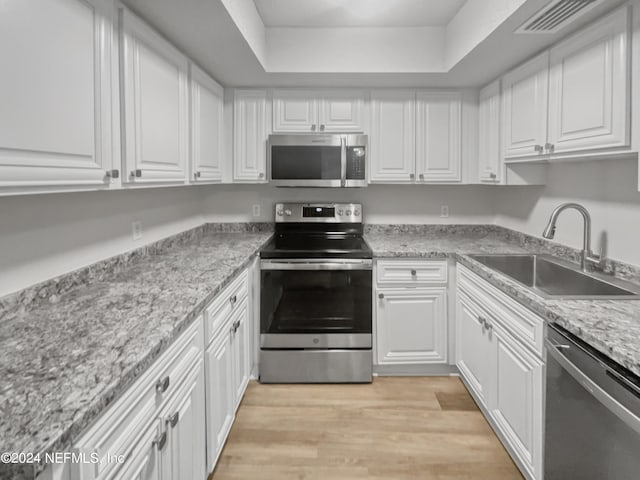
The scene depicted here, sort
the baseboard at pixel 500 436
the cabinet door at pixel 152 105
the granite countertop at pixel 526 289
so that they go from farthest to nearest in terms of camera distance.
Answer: the baseboard at pixel 500 436 → the cabinet door at pixel 152 105 → the granite countertop at pixel 526 289

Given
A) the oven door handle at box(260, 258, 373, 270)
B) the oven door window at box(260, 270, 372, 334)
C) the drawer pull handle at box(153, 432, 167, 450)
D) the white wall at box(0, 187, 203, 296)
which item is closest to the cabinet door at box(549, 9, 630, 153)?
the oven door handle at box(260, 258, 373, 270)

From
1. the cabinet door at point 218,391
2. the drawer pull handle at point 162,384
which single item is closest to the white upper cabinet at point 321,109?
the cabinet door at point 218,391

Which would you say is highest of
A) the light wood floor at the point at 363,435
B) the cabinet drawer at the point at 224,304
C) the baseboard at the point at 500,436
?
the cabinet drawer at the point at 224,304

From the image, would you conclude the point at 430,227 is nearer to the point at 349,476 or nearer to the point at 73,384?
the point at 349,476

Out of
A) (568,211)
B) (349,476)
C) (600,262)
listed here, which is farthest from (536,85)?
(349,476)

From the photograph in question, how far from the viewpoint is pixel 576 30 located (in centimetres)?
193

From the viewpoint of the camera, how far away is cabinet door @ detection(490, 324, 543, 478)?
1631mm

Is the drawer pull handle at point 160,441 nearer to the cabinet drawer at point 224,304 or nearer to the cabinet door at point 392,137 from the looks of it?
the cabinet drawer at point 224,304

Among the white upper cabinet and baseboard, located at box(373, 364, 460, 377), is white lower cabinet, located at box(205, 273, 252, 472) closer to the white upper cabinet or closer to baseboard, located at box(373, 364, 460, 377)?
baseboard, located at box(373, 364, 460, 377)

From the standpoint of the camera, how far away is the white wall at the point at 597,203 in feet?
6.23

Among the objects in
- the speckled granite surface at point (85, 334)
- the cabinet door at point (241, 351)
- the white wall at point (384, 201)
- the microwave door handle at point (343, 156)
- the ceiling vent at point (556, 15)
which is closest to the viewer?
the speckled granite surface at point (85, 334)

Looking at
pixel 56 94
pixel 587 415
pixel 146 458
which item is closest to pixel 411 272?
pixel 587 415

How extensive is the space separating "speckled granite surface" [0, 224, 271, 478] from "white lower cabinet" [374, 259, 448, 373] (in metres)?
1.06

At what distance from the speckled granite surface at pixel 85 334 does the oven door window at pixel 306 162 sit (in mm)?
1067
